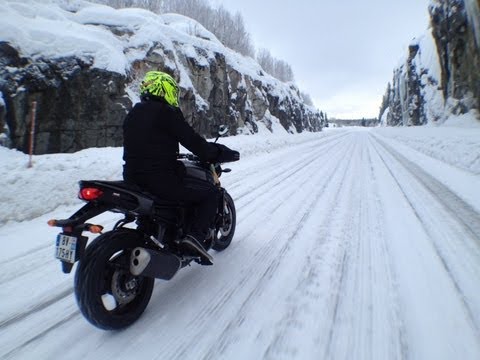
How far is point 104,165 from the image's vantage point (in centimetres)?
744

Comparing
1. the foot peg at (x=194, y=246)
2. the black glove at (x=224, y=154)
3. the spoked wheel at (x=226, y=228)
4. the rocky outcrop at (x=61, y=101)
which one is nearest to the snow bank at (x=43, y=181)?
the spoked wheel at (x=226, y=228)

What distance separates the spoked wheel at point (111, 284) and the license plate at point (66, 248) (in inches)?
4.2

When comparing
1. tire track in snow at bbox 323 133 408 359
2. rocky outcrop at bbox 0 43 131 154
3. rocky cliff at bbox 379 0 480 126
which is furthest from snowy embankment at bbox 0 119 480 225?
rocky cliff at bbox 379 0 480 126

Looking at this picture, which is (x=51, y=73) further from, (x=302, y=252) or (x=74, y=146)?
(x=302, y=252)

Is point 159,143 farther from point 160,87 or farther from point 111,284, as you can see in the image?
point 111,284

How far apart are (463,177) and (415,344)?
7943 mm

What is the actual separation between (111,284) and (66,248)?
0.44m

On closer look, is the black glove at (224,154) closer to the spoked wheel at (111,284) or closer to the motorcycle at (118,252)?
the motorcycle at (118,252)

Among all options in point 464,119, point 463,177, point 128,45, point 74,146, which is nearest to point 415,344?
point 463,177

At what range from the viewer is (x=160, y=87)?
278 centimetres

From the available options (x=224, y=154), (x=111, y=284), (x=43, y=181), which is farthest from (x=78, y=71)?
(x=111, y=284)

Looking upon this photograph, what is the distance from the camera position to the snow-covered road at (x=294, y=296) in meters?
2.19

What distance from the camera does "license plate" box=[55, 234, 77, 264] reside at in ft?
7.17

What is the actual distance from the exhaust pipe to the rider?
0.33 m
